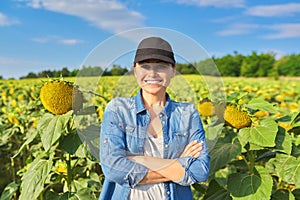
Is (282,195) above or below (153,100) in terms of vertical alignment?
below

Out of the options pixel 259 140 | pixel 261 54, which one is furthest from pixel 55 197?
pixel 261 54

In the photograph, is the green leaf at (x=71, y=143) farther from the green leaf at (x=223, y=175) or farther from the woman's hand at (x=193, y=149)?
the green leaf at (x=223, y=175)

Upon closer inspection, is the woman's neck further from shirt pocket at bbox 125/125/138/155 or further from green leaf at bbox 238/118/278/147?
green leaf at bbox 238/118/278/147

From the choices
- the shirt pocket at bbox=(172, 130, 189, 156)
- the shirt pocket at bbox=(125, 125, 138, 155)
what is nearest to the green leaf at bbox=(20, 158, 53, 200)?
the shirt pocket at bbox=(125, 125, 138, 155)

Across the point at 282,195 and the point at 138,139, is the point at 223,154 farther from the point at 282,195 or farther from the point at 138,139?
the point at 138,139

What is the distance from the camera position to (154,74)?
1.48 metres

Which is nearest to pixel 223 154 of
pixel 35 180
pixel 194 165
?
pixel 194 165

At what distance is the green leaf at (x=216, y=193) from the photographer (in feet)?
7.07

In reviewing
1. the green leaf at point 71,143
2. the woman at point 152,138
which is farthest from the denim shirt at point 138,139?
the green leaf at point 71,143

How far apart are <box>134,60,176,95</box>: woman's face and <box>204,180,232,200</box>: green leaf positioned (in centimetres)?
90

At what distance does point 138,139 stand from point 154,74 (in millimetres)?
262

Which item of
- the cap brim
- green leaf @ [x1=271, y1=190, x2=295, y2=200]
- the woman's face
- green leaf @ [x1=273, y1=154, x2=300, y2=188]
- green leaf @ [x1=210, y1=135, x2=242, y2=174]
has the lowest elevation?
green leaf @ [x1=271, y1=190, x2=295, y2=200]

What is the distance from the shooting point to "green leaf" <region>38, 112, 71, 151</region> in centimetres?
187

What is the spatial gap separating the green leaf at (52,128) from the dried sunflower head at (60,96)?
47mm
